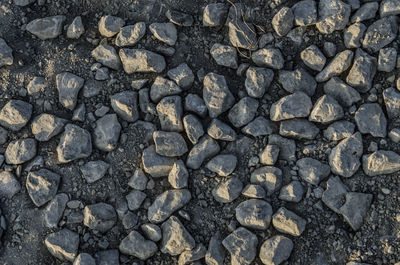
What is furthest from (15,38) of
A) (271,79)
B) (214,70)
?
(271,79)

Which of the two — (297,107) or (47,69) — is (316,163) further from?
(47,69)

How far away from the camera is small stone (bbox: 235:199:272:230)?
204 centimetres

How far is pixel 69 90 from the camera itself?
2.21 meters

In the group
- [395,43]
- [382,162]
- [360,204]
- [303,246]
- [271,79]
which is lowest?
[303,246]

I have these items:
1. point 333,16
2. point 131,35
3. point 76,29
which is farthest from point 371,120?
point 76,29

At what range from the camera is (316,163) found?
2.08m

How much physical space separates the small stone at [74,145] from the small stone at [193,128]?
42 cm

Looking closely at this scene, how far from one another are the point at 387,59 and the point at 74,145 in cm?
136

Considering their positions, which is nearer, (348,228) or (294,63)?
(348,228)

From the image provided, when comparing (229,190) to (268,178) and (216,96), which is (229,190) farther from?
(216,96)

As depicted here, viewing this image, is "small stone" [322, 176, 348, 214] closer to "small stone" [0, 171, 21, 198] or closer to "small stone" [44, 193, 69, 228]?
"small stone" [44, 193, 69, 228]

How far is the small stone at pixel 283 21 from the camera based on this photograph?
2.20m

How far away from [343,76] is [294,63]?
0.21m

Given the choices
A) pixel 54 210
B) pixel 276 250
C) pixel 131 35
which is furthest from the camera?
pixel 131 35
